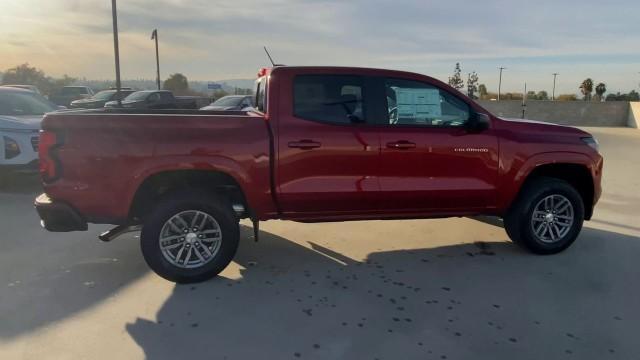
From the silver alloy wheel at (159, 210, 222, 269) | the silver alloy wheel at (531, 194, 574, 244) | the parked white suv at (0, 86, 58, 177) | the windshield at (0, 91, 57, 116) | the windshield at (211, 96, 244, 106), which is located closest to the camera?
the silver alloy wheel at (159, 210, 222, 269)

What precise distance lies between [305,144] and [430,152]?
1.22 metres

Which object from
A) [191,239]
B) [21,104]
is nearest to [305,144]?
[191,239]

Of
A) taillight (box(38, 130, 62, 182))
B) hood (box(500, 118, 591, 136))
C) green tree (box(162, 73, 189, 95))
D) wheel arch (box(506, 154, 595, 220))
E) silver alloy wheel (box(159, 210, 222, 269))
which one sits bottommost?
silver alloy wheel (box(159, 210, 222, 269))

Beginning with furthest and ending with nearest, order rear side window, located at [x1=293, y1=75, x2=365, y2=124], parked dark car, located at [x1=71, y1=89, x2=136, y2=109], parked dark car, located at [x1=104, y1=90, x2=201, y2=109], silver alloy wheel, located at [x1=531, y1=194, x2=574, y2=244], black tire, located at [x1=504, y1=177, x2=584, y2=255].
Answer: parked dark car, located at [x1=104, y1=90, x2=201, y2=109] < parked dark car, located at [x1=71, y1=89, x2=136, y2=109] < silver alloy wheel, located at [x1=531, y1=194, x2=574, y2=244] < black tire, located at [x1=504, y1=177, x2=584, y2=255] < rear side window, located at [x1=293, y1=75, x2=365, y2=124]

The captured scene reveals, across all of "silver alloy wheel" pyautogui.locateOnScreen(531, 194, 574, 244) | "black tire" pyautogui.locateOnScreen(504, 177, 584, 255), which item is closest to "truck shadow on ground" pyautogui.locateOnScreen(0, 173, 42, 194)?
"black tire" pyautogui.locateOnScreen(504, 177, 584, 255)

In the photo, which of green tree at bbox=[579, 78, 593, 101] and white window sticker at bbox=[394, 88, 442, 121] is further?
green tree at bbox=[579, 78, 593, 101]

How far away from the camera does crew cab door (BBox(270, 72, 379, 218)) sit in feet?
14.3

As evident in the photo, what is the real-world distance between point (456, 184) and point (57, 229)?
364 cm

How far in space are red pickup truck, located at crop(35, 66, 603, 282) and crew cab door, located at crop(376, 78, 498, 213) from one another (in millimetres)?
11

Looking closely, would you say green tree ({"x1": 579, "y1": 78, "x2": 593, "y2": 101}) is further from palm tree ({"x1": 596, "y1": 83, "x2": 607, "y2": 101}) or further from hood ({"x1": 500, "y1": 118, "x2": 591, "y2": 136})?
hood ({"x1": 500, "y1": 118, "x2": 591, "y2": 136})

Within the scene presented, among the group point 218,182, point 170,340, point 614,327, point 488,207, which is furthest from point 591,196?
point 170,340

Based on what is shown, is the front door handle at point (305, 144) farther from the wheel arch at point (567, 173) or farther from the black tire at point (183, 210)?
the wheel arch at point (567, 173)

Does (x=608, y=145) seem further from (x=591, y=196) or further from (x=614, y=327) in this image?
(x=614, y=327)

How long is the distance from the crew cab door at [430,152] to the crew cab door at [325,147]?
0.17m
